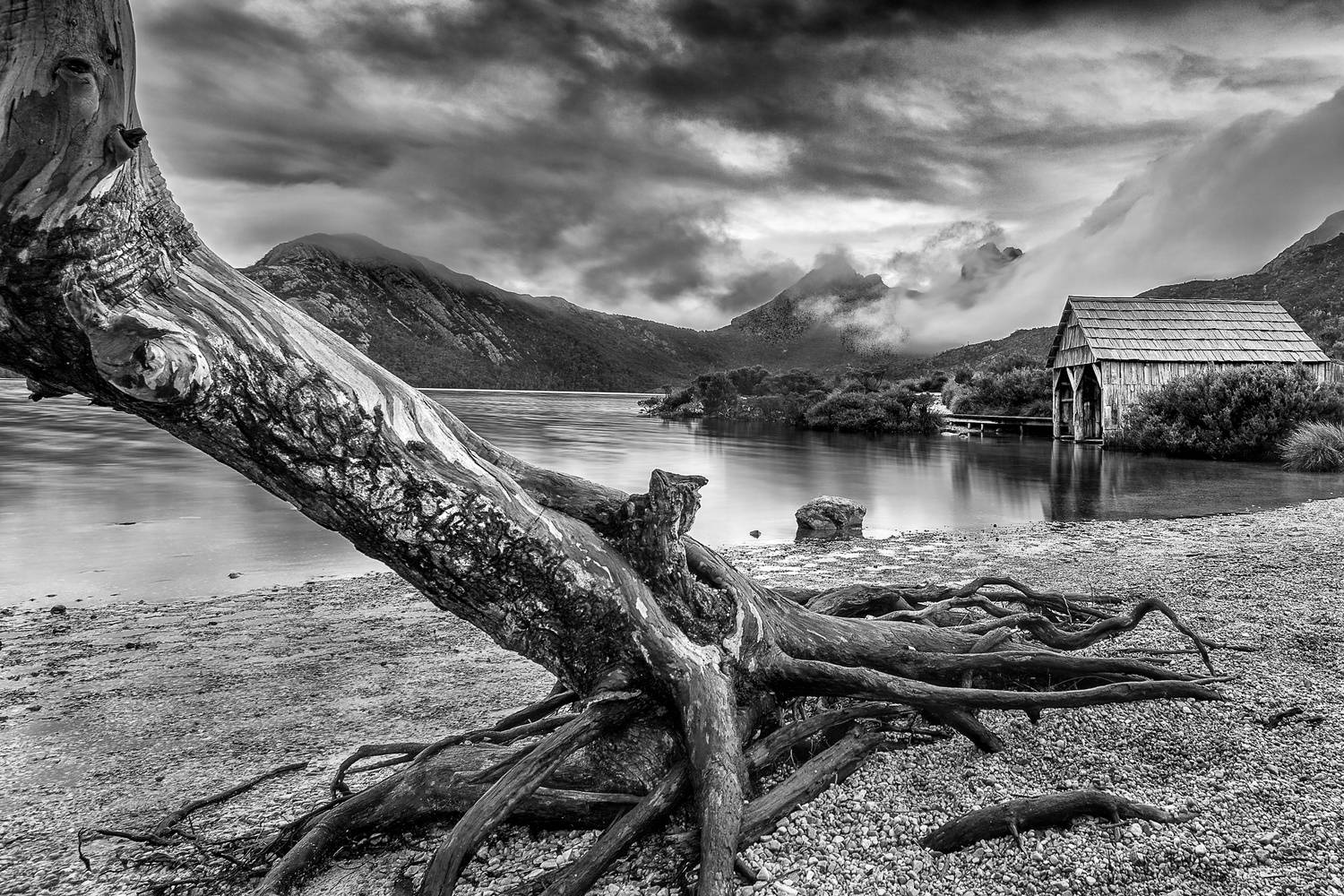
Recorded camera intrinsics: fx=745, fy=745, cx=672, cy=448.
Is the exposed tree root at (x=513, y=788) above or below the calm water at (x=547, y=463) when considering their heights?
above

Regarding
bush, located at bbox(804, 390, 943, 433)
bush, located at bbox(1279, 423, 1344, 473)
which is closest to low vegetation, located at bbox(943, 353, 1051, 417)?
bush, located at bbox(804, 390, 943, 433)

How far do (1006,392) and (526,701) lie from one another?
46.6m

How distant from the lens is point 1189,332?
3234 cm

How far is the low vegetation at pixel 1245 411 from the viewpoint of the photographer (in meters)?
26.3

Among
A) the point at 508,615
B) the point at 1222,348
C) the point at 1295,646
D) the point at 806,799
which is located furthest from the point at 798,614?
the point at 1222,348

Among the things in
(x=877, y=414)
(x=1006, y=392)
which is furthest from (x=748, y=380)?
(x=1006, y=392)

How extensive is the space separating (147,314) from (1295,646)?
22.6ft

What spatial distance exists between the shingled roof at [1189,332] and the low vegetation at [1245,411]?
3264mm

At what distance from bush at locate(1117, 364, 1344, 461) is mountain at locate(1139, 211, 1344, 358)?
33.6 meters

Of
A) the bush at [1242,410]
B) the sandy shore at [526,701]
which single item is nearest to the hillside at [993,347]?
the bush at [1242,410]

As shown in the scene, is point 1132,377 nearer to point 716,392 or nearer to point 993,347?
point 716,392

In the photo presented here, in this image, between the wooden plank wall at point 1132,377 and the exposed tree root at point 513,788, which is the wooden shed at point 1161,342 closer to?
the wooden plank wall at point 1132,377

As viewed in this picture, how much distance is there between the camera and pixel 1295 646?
205 inches

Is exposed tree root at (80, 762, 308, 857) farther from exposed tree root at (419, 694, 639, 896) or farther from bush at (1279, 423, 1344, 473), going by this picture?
bush at (1279, 423, 1344, 473)
